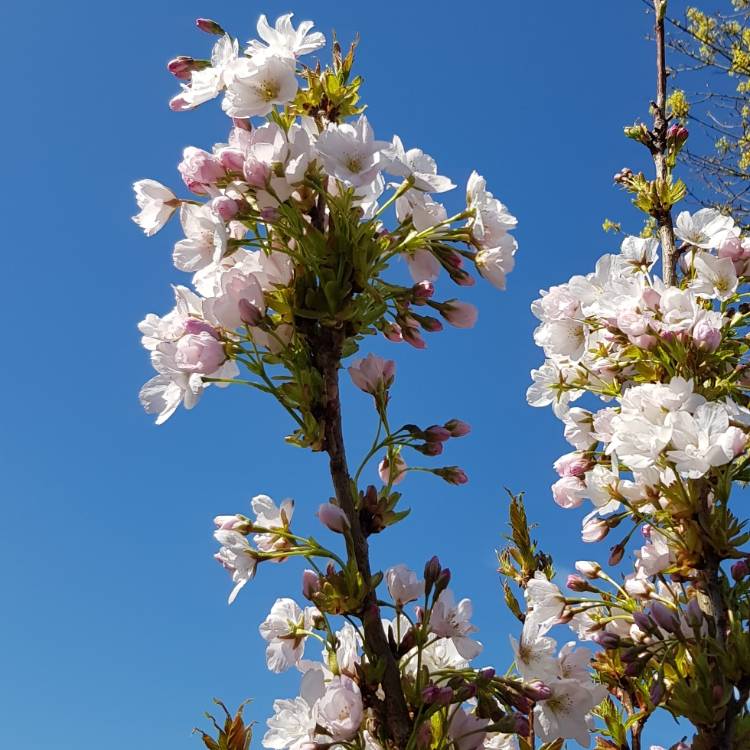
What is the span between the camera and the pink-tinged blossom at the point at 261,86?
6.84ft

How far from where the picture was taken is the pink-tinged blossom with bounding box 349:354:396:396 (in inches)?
86.7

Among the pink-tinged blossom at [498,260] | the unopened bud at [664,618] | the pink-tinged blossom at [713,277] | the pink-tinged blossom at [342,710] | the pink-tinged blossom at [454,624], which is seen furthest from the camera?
the pink-tinged blossom at [713,277]

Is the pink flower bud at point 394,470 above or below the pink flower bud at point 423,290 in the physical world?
below

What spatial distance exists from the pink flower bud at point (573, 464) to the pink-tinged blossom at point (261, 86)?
5.40ft

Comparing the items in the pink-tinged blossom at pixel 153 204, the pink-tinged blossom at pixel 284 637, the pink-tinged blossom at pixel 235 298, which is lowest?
the pink-tinged blossom at pixel 284 637

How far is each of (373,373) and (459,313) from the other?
34cm

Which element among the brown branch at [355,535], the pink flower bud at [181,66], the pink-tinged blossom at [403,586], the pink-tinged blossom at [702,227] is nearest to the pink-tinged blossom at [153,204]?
the pink flower bud at [181,66]

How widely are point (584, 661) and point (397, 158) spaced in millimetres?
1496

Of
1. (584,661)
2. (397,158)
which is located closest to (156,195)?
(397,158)

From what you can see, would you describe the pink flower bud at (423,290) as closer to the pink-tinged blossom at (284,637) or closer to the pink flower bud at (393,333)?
the pink flower bud at (393,333)

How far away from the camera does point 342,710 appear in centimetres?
185

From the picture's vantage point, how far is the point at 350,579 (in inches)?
75.7

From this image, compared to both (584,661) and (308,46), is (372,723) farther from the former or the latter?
(308,46)

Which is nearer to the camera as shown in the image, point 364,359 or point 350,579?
point 350,579
